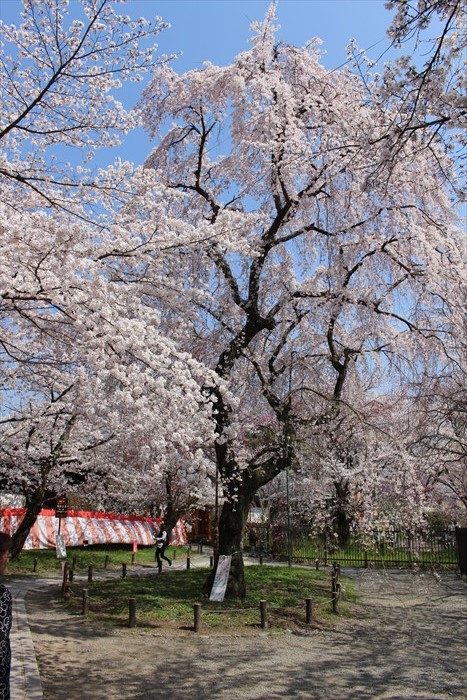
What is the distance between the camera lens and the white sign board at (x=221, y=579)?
468 inches

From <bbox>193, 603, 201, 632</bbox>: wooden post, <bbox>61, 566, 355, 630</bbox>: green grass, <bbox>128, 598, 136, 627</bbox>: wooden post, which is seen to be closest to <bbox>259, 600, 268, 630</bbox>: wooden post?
<bbox>61, 566, 355, 630</bbox>: green grass

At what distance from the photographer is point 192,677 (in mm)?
7430

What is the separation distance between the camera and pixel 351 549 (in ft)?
83.7

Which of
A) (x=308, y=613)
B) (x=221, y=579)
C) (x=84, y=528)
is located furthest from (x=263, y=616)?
(x=84, y=528)

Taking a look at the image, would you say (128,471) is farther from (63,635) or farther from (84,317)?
(84,317)

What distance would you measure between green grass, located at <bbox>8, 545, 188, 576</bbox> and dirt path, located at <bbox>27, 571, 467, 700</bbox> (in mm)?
7781

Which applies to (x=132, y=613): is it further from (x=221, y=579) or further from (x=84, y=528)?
(x=84, y=528)

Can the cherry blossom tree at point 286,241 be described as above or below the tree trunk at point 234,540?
above

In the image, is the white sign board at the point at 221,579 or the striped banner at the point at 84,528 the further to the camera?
the striped banner at the point at 84,528

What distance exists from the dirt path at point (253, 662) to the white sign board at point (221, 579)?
2.09 m

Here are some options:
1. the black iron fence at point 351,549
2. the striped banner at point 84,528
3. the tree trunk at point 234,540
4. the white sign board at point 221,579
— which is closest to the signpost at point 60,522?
the striped banner at point 84,528

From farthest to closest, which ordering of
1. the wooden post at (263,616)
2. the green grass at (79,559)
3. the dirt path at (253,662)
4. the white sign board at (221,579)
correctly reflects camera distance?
the green grass at (79,559) → the white sign board at (221,579) → the wooden post at (263,616) → the dirt path at (253,662)

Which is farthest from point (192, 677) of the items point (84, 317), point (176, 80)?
point (176, 80)

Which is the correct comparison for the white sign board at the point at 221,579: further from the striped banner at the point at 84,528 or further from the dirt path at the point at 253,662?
the striped banner at the point at 84,528
